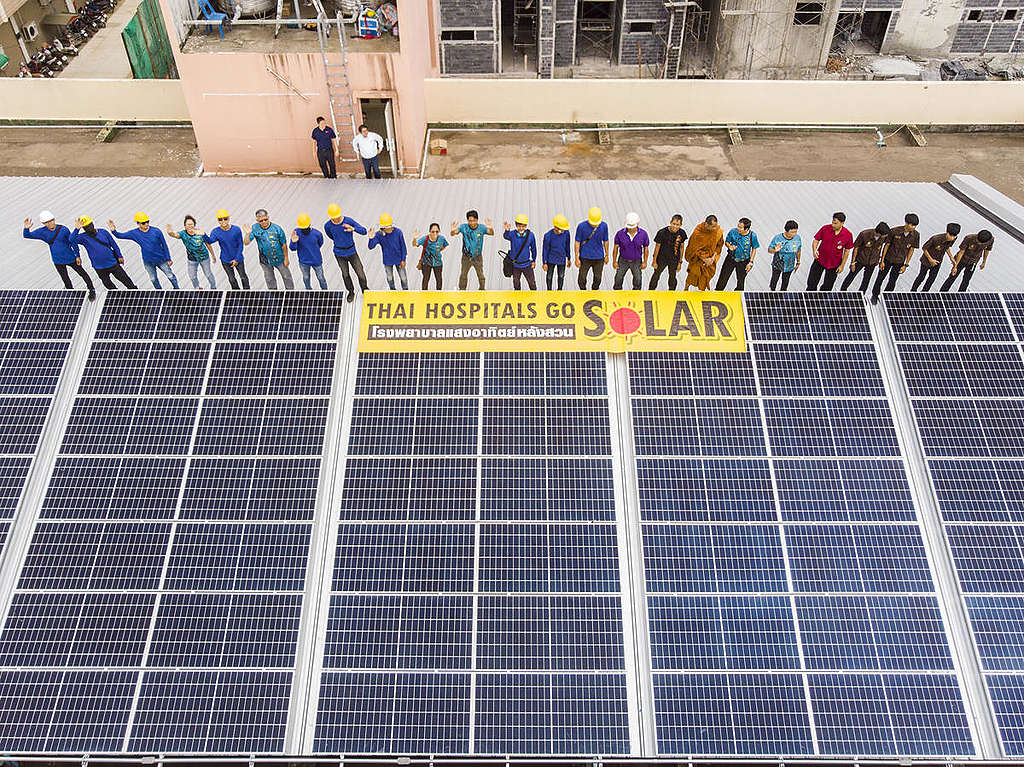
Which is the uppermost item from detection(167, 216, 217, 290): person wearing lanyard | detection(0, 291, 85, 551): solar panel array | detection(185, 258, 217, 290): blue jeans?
detection(167, 216, 217, 290): person wearing lanyard

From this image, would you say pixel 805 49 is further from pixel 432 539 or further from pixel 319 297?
pixel 432 539

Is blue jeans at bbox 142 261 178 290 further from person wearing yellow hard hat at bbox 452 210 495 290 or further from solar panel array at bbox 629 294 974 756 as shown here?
solar panel array at bbox 629 294 974 756

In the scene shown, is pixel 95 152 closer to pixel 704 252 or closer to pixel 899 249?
pixel 704 252

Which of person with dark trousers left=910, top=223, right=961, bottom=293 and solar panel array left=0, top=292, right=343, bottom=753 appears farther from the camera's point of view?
person with dark trousers left=910, top=223, right=961, bottom=293

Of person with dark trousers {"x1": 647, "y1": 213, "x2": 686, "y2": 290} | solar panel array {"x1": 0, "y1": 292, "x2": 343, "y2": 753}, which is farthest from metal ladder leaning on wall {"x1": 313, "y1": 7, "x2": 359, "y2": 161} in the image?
person with dark trousers {"x1": 647, "y1": 213, "x2": 686, "y2": 290}

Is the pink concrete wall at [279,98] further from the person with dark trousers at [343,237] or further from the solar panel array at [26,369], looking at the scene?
the solar panel array at [26,369]

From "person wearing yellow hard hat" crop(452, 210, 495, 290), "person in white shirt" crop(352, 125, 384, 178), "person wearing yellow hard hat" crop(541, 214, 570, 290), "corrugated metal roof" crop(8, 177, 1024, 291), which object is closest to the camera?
"person wearing yellow hard hat" crop(452, 210, 495, 290)

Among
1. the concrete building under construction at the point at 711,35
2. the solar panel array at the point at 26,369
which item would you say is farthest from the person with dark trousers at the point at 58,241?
the concrete building under construction at the point at 711,35

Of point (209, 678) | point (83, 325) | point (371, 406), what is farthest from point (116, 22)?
point (209, 678)
